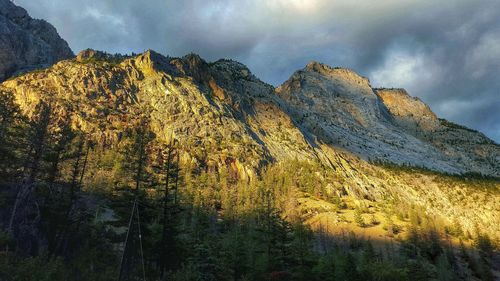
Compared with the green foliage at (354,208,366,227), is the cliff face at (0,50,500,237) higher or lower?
higher

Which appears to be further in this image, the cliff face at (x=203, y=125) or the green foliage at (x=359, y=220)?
the cliff face at (x=203, y=125)

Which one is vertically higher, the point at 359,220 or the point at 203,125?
the point at 203,125

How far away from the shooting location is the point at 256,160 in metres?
158

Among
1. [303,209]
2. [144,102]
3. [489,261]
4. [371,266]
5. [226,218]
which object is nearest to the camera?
[371,266]

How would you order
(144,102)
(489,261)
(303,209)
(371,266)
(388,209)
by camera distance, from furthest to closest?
(144,102), (388,209), (303,209), (489,261), (371,266)

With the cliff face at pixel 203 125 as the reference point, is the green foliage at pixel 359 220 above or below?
below

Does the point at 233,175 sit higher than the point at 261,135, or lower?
lower

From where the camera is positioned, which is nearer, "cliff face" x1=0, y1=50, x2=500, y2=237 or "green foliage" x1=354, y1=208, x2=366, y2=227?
"green foliage" x1=354, y1=208, x2=366, y2=227

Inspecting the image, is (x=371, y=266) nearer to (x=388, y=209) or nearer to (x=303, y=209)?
(x=303, y=209)

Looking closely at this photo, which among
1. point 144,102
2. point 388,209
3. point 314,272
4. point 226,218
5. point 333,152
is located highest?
point 144,102

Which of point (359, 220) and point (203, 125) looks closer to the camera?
point (359, 220)

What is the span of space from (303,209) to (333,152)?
6215 cm

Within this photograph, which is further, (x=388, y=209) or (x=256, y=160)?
(x=256, y=160)

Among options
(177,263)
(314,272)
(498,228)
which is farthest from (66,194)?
(498,228)
